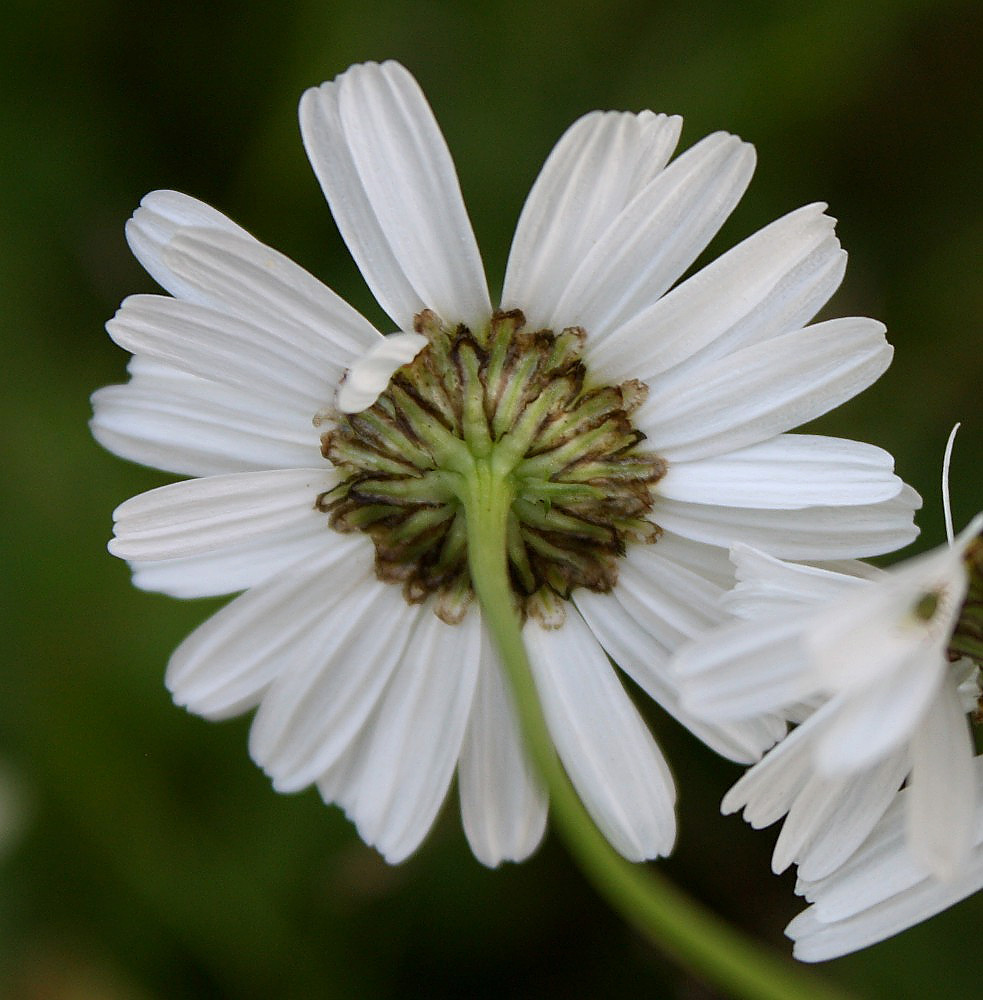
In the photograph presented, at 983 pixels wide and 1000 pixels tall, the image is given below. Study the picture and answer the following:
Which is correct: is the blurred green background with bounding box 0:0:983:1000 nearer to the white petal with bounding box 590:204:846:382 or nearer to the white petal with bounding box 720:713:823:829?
the white petal with bounding box 720:713:823:829

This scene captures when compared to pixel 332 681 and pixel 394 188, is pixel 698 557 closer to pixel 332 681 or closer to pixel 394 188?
pixel 332 681

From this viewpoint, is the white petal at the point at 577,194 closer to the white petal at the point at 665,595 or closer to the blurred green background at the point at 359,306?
the white petal at the point at 665,595

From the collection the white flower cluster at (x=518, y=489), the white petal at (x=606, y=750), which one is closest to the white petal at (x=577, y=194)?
the white flower cluster at (x=518, y=489)

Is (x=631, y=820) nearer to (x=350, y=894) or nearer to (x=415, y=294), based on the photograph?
(x=415, y=294)

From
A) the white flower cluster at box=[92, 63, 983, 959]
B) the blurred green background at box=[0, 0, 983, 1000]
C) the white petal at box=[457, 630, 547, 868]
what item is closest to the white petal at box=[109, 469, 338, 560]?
the white flower cluster at box=[92, 63, 983, 959]

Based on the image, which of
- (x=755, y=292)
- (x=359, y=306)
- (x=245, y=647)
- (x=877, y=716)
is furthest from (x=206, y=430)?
(x=359, y=306)

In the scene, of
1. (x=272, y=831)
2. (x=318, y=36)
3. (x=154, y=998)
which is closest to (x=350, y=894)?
(x=272, y=831)
